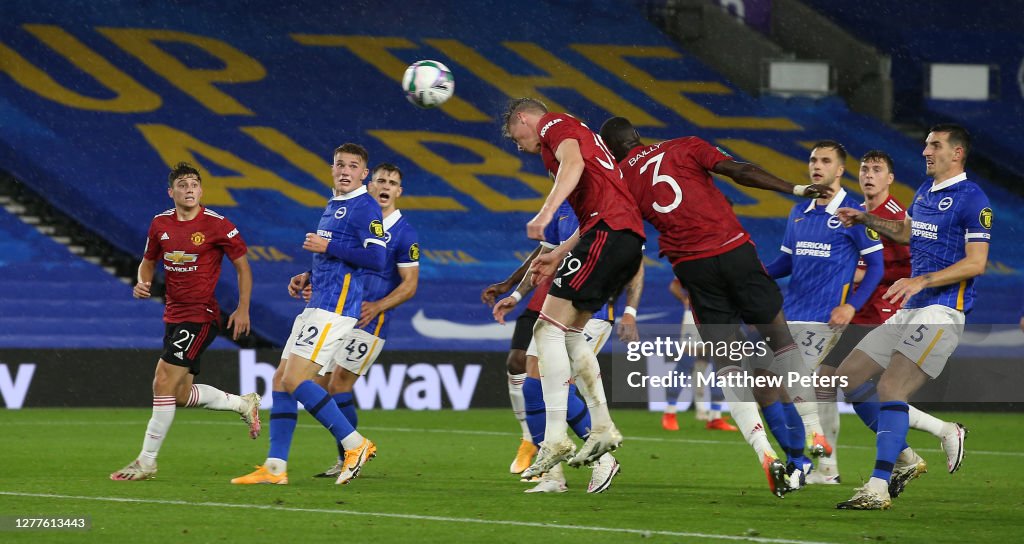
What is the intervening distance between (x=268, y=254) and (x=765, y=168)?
7.91 metres

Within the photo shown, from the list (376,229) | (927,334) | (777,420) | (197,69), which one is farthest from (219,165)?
(927,334)

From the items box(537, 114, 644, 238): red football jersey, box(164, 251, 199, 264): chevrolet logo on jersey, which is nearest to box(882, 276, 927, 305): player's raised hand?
box(537, 114, 644, 238): red football jersey

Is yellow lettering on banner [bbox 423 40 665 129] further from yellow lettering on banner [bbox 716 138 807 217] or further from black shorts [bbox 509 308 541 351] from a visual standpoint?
black shorts [bbox 509 308 541 351]

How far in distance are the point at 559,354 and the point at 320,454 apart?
3.97m

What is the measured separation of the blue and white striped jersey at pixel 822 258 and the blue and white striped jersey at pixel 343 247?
9.06 feet

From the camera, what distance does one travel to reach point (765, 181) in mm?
7438

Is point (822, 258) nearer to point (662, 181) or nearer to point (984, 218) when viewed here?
point (662, 181)

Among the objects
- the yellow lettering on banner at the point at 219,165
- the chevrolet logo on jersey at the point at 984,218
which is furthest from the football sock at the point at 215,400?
the yellow lettering on banner at the point at 219,165

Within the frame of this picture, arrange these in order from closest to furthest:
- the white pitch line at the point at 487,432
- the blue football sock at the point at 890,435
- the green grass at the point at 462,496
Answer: the green grass at the point at 462,496 < the blue football sock at the point at 890,435 < the white pitch line at the point at 487,432

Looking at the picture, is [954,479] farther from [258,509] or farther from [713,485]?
[258,509]

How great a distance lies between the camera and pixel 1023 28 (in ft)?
82.9

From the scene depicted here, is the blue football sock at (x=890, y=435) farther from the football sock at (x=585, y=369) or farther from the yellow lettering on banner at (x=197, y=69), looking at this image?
the yellow lettering on banner at (x=197, y=69)

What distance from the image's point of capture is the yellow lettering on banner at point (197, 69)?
21984 millimetres

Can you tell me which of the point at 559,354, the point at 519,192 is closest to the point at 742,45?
the point at 519,192
